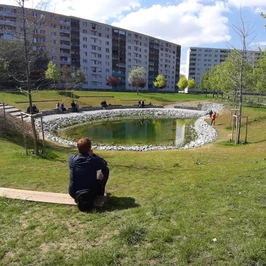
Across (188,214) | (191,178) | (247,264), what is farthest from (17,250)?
(191,178)

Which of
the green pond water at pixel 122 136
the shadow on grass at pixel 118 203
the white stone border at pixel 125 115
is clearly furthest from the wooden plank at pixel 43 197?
the green pond water at pixel 122 136

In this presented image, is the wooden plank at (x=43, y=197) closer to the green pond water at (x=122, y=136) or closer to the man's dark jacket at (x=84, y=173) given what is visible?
the man's dark jacket at (x=84, y=173)

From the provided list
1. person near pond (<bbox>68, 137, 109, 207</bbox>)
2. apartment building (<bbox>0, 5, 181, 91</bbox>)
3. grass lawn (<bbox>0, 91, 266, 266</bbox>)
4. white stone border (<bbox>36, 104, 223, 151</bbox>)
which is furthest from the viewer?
apartment building (<bbox>0, 5, 181, 91</bbox>)

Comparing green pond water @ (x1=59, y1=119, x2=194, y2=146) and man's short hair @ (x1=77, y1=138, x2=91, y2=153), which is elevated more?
man's short hair @ (x1=77, y1=138, x2=91, y2=153)

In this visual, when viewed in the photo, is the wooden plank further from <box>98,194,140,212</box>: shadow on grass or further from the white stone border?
the white stone border

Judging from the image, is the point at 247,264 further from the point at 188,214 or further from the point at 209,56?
the point at 209,56

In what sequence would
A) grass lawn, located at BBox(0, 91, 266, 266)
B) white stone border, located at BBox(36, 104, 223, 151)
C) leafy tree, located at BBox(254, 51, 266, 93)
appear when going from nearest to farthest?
grass lawn, located at BBox(0, 91, 266, 266), white stone border, located at BBox(36, 104, 223, 151), leafy tree, located at BBox(254, 51, 266, 93)

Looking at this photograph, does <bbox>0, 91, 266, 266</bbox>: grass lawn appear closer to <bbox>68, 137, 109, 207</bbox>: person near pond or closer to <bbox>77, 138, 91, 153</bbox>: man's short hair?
<bbox>68, 137, 109, 207</bbox>: person near pond

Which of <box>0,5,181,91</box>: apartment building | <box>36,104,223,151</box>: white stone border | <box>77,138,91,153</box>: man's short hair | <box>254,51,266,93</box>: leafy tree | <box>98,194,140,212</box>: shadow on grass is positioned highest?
<box>0,5,181,91</box>: apartment building

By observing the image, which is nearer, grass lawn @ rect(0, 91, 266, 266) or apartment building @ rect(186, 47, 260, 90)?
grass lawn @ rect(0, 91, 266, 266)

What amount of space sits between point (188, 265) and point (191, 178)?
A: 185 inches

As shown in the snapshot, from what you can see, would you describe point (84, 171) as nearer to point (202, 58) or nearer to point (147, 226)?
point (147, 226)

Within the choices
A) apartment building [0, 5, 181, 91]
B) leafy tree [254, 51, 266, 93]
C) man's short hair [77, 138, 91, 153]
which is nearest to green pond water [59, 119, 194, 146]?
leafy tree [254, 51, 266, 93]

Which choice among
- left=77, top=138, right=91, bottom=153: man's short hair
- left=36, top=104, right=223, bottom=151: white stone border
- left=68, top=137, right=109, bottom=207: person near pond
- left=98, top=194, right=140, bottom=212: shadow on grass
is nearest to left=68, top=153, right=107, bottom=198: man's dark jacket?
left=68, top=137, right=109, bottom=207: person near pond
